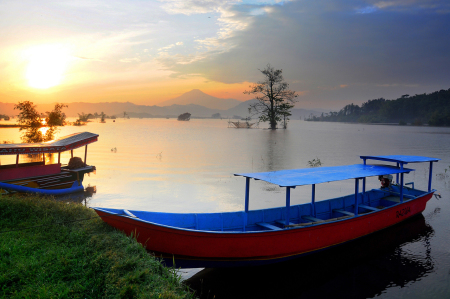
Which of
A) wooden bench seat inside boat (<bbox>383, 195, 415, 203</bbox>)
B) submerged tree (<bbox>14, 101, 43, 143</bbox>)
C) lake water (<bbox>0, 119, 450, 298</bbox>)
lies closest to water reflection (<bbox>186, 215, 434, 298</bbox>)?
lake water (<bbox>0, 119, 450, 298</bbox>)

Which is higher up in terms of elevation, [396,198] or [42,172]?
[42,172]

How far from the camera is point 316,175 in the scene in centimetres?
1122

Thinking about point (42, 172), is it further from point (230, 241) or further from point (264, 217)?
point (230, 241)

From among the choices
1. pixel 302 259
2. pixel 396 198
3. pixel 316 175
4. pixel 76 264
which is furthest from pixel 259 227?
pixel 396 198

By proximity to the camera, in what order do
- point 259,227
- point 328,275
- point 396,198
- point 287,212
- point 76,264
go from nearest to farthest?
point 76,264
point 287,212
point 328,275
point 259,227
point 396,198

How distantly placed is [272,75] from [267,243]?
76.8 m

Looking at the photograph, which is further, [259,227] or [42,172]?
[42,172]

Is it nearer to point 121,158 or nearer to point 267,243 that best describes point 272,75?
point 121,158

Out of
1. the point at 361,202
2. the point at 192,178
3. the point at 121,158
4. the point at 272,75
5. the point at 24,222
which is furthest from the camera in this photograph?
the point at 272,75

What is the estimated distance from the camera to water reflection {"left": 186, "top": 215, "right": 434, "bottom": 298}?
882 cm

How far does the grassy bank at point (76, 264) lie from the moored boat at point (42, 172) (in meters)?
7.49

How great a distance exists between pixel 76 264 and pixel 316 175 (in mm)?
8115

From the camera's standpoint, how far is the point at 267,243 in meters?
8.95

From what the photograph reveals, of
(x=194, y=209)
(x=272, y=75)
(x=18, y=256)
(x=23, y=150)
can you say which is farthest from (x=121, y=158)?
(x=272, y=75)
